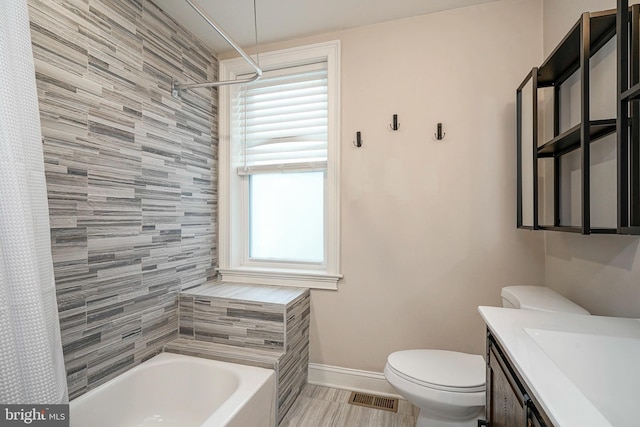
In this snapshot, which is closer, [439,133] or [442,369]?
[442,369]

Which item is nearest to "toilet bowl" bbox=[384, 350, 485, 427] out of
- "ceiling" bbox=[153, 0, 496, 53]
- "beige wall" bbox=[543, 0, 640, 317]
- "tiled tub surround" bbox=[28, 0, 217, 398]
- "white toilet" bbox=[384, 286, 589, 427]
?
"white toilet" bbox=[384, 286, 589, 427]

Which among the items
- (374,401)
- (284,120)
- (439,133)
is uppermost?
(284,120)

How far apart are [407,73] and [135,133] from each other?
1.73 m

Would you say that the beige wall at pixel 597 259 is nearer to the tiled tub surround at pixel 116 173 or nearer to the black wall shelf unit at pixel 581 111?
the black wall shelf unit at pixel 581 111

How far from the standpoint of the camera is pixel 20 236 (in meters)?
0.90

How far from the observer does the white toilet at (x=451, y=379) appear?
1330 mm

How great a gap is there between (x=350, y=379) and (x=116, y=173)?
1953 millimetres

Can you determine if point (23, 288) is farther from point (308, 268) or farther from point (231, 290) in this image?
point (308, 268)

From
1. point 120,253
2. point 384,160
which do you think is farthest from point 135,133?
point 384,160

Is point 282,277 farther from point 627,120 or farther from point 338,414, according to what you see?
point 627,120

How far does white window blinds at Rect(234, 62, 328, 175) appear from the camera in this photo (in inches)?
87.1

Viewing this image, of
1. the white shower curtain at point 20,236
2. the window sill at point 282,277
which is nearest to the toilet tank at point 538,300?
the window sill at point 282,277

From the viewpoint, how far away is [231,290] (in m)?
2.07

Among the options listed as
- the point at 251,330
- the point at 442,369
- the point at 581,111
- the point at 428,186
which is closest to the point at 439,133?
the point at 428,186
